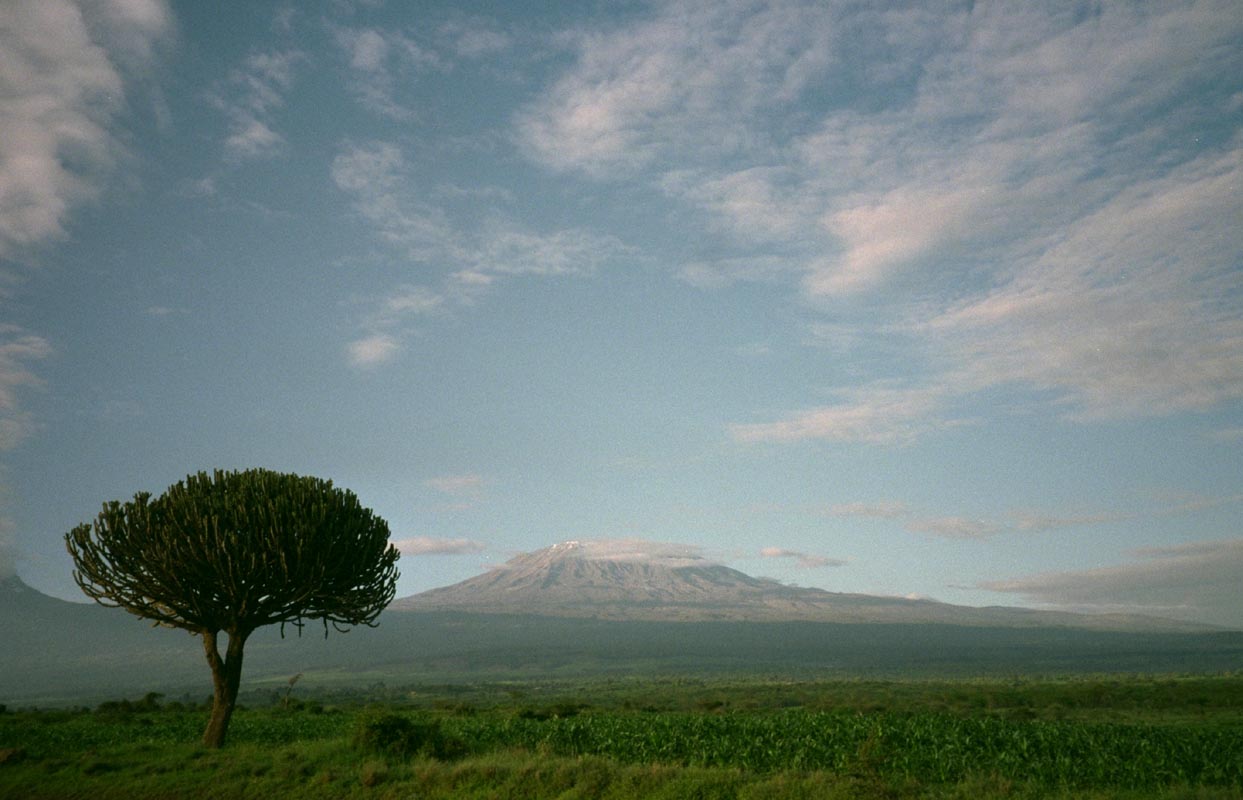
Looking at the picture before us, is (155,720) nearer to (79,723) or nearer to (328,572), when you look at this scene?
(79,723)

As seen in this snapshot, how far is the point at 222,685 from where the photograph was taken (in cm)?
2364

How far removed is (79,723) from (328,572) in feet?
55.9

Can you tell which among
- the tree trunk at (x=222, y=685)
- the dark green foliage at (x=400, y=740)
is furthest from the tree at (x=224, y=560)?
the dark green foliage at (x=400, y=740)

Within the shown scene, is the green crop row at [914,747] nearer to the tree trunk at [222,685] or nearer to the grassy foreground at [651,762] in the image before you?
the grassy foreground at [651,762]

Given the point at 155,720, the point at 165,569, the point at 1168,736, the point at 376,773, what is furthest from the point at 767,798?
the point at 155,720

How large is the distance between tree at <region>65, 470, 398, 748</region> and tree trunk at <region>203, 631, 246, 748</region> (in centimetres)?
3

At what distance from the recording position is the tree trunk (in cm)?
2298

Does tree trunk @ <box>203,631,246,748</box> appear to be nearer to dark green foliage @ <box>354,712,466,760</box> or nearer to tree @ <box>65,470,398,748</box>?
tree @ <box>65,470,398,748</box>

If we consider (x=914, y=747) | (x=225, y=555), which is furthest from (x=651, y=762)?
(x=225, y=555)

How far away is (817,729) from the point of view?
→ 69.1 feet

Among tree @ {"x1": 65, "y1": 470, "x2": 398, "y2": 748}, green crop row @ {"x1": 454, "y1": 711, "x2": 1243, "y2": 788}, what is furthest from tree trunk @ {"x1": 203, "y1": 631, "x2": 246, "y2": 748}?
green crop row @ {"x1": 454, "y1": 711, "x2": 1243, "y2": 788}

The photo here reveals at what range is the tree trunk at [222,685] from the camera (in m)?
23.0

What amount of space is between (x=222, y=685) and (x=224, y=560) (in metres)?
4.04

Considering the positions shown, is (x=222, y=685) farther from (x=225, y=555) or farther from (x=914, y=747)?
(x=914, y=747)
